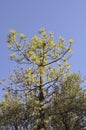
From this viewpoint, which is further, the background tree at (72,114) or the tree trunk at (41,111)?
the background tree at (72,114)

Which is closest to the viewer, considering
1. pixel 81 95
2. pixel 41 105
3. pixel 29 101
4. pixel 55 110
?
pixel 41 105

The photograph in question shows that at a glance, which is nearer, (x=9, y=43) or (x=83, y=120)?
(x=9, y=43)

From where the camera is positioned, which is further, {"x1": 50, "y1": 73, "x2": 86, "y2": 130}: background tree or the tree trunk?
{"x1": 50, "y1": 73, "x2": 86, "y2": 130}: background tree

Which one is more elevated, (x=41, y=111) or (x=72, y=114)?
(x=72, y=114)

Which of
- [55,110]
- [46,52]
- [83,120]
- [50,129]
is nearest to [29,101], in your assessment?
[46,52]

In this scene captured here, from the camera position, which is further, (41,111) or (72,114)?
(72,114)

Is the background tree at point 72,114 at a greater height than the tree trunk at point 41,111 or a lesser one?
greater

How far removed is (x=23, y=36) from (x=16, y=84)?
361 cm

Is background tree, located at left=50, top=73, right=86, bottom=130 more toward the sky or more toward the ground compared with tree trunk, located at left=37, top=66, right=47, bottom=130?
more toward the sky

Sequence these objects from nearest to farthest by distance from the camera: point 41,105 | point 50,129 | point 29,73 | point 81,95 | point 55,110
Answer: point 41,105 → point 29,73 → point 55,110 → point 81,95 → point 50,129

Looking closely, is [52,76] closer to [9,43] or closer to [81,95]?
[9,43]

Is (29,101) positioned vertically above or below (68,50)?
below

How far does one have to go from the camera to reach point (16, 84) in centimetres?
2605

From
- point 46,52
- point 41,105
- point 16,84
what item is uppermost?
point 46,52
